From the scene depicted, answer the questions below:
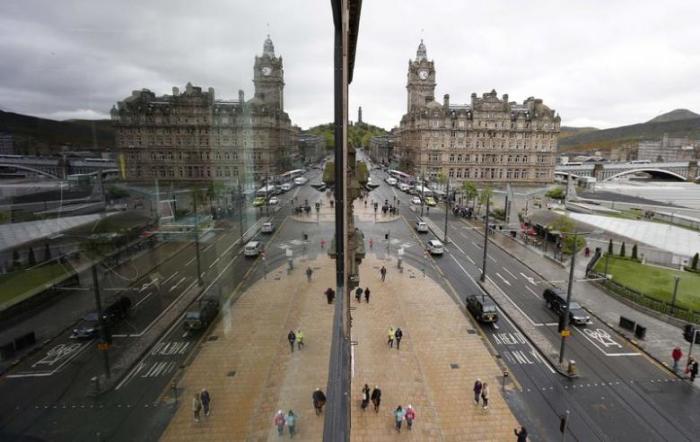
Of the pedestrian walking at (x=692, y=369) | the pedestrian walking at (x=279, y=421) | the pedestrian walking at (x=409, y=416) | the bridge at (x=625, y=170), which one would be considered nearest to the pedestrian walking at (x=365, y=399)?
the pedestrian walking at (x=409, y=416)

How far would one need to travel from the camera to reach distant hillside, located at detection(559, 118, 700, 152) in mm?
139238

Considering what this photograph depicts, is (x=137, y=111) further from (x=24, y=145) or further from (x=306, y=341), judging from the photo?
(x=306, y=341)

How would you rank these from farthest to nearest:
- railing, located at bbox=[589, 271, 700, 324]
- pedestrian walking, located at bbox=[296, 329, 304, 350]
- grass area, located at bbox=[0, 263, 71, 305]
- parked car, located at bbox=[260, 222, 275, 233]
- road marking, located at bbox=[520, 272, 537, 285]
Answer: parked car, located at bbox=[260, 222, 275, 233]
road marking, located at bbox=[520, 272, 537, 285]
railing, located at bbox=[589, 271, 700, 324]
pedestrian walking, located at bbox=[296, 329, 304, 350]
grass area, located at bbox=[0, 263, 71, 305]

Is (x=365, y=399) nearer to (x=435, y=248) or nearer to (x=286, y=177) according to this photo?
(x=435, y=248)

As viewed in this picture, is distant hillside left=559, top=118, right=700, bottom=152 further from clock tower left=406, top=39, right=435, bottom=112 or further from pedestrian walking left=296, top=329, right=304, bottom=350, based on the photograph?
pedestrian walking left=296, top=329, right=304, bottom=350

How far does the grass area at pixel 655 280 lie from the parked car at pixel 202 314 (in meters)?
17.9

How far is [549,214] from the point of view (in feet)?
92.6

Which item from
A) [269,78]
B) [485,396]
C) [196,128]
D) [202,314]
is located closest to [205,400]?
[202,314]

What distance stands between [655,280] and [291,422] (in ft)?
69.4

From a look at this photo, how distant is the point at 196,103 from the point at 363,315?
10648 mm

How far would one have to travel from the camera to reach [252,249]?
20.5m

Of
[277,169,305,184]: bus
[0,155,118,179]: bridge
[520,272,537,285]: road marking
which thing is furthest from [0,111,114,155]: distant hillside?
[520,272,537,285]: road marking

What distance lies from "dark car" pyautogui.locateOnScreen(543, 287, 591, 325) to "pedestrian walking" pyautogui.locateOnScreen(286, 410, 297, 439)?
40.2 feet

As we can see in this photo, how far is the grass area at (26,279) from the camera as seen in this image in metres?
4.84
